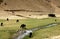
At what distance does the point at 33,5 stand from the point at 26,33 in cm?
4816

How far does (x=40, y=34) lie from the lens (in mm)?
33656

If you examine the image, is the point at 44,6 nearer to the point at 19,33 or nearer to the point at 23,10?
the point at 23,10

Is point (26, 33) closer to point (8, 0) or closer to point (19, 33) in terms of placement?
point (19, 33)

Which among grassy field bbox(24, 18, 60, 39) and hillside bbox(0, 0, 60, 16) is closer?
grassy field bbox(24, 18, 60, 39)

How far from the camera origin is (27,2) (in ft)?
264

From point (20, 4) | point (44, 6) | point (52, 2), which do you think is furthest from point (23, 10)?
point (52, 2)

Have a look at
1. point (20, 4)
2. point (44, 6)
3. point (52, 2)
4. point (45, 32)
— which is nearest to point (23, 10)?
point (20, 4)

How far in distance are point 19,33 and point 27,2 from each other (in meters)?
48.0

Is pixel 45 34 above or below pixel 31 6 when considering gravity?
below

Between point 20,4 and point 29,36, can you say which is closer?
point 29,36

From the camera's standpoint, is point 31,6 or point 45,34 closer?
point 45,34

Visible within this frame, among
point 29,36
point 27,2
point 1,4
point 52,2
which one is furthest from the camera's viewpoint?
point 52,2

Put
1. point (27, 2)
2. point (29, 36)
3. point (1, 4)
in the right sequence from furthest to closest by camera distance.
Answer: point (27, 2), point (1, 4), point (29, 36)

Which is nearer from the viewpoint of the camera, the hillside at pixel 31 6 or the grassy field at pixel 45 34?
the grassy field at pixel 45 34
